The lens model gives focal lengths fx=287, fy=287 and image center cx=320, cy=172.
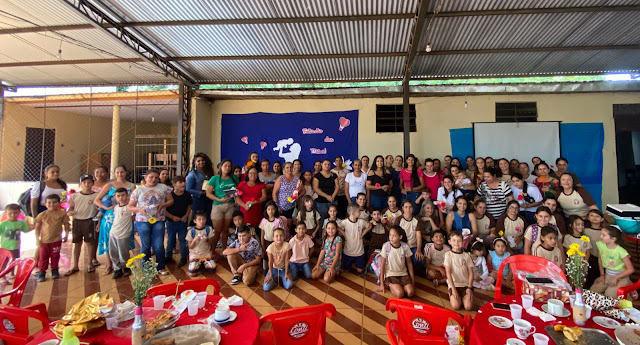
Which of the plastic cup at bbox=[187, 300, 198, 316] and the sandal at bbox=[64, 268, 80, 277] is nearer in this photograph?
the plastic cup at bbox=[187, 300, 198, 316]

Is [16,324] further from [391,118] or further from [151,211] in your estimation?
[391,118]

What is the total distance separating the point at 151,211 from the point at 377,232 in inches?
141

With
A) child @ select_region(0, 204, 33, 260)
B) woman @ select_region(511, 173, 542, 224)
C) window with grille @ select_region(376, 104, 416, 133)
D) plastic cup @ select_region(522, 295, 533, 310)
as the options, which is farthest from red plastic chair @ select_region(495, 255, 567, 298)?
child @ select_region(0, 204, 33, 260)

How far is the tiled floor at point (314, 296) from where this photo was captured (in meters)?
3.18

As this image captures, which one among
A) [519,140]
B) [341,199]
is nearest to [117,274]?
[341,199]

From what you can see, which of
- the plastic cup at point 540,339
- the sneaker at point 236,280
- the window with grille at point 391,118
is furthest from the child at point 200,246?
the window with grille at point 391,118

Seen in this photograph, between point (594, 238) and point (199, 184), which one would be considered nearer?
point (594, 238)

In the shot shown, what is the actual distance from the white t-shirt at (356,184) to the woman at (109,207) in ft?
12.5

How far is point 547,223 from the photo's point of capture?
13.1ft

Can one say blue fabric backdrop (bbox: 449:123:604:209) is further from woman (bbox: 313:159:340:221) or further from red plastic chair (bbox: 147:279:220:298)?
red plastic chair (bbox: 147:279:220:298)

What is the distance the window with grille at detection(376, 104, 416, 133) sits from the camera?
24.8 ft

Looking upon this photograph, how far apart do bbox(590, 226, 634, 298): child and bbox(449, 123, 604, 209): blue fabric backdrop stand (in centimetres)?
394

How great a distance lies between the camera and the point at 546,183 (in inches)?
206

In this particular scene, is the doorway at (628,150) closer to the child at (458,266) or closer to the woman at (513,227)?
the woman at (513,227)
